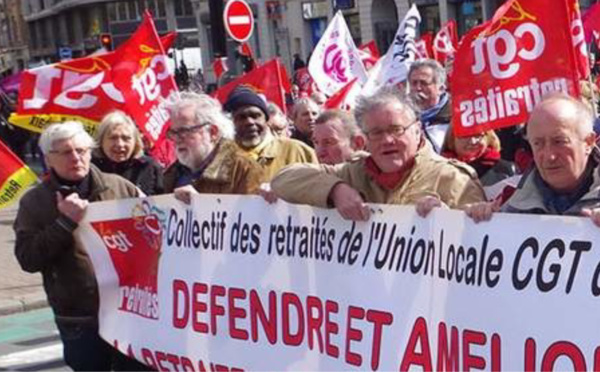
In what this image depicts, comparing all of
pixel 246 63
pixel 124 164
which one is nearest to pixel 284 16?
pixel 246 63

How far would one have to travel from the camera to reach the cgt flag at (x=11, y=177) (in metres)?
6.43

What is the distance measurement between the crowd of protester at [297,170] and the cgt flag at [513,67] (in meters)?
0.29

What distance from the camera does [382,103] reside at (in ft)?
13.9

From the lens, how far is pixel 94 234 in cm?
543

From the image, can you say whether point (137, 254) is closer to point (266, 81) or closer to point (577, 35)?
point (577, 35)

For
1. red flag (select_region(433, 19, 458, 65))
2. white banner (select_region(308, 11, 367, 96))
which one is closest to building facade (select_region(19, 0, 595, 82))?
red flag (select_region(433, 19, 458, 65))

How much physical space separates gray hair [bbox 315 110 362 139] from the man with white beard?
1.45ft

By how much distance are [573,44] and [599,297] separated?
6.64ft

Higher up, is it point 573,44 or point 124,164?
point 573,44

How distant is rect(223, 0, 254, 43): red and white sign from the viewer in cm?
1599

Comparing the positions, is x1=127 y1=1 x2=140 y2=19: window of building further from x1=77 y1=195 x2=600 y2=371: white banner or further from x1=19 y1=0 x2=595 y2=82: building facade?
x1=77 y1=195 x2=600 y2=371: white banner

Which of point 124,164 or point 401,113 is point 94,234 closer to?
point 124,164

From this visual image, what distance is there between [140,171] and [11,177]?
2.43ft

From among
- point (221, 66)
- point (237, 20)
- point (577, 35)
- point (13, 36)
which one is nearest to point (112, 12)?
point (13, 36)
